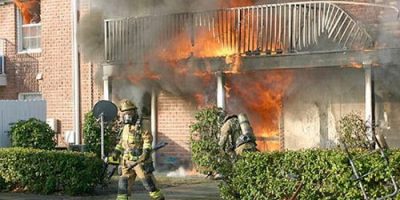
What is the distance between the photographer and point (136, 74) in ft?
52.9

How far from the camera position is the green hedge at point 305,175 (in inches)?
351

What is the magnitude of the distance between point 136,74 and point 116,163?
5.80m

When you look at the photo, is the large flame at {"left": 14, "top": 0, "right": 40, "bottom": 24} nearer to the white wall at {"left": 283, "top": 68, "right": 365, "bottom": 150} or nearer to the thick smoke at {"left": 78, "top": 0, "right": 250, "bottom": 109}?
the thick smoke at {"left": 78, "top": 0, "right": 250, "bottom": 109}

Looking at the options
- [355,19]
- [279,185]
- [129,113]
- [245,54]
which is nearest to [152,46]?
[245,54]

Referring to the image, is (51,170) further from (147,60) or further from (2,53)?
(2,53)

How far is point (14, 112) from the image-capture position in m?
15.3

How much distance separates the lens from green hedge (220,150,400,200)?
891 cm

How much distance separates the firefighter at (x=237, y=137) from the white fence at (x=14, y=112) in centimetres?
558

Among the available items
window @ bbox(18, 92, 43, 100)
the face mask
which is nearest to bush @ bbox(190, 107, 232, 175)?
the face mask

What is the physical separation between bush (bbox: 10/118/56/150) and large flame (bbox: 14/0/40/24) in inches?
217

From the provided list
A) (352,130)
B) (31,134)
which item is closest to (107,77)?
(31,134)

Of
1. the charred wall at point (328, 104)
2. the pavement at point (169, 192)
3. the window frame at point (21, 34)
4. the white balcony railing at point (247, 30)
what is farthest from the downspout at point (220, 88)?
the window frame at point (21, 34)

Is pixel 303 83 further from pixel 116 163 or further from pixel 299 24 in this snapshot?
pixel 116 163

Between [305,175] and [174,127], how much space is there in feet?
26.2
